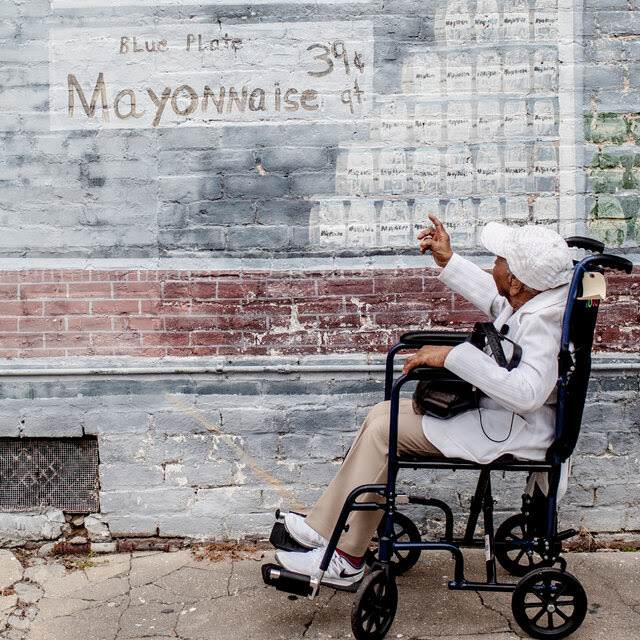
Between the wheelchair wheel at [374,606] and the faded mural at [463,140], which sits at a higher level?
the faded mural at [463,140]

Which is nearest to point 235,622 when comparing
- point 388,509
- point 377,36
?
point 388,509

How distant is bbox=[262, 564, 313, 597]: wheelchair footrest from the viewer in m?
3.17

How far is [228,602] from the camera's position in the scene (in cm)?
360

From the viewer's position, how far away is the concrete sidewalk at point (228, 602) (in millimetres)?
3342

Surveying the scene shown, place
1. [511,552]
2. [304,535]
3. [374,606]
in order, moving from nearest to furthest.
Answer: [374,606] < [304,535] < [511,552]

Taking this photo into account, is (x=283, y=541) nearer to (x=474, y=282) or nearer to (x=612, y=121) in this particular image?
(x=474, y=282)

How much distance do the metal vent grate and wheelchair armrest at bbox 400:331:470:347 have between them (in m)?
1.93

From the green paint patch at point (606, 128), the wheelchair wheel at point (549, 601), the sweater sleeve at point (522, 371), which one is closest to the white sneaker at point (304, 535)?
the wheelchair wheel at point (549, 601)

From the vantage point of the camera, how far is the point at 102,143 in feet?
13.5

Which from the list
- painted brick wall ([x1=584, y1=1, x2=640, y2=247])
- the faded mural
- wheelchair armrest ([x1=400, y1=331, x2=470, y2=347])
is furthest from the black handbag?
painted brick wall ([x1=584, y1=1, x2=640, y2=247])

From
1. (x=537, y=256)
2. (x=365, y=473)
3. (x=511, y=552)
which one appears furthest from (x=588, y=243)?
(x=511, y=552)

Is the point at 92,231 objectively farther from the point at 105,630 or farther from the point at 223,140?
the point at 105,630

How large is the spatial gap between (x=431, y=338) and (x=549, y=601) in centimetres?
118

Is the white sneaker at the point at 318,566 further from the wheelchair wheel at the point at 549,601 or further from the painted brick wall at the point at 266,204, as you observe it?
the painted brick wall at the point at 266,204
